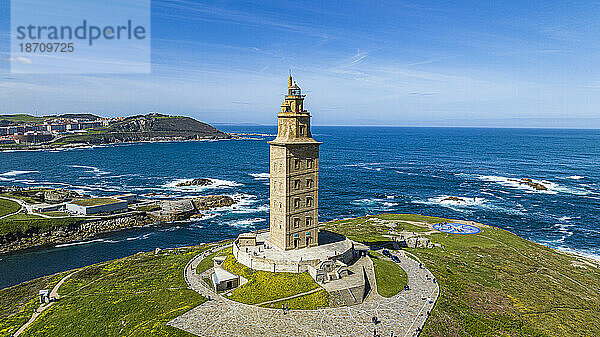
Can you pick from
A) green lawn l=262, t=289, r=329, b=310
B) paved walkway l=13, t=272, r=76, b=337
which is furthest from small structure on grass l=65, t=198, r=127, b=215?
green lawn l=262, t=289, r=329, b=310

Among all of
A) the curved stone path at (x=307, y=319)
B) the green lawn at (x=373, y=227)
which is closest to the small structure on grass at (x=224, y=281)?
the curved stone path at (x=307, y=319)

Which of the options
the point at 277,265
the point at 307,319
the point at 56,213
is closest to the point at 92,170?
the point at 56,213

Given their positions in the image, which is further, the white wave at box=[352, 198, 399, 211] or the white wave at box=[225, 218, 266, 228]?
the white wave at box=[352, 198, 399, 211]

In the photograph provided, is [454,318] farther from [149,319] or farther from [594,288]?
[149,319]

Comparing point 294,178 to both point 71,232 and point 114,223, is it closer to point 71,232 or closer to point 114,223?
point 114,223

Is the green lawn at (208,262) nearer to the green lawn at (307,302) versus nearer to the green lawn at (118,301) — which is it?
the green lawn at (118,301)

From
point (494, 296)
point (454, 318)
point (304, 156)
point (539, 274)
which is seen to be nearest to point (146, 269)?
point (304, 156)

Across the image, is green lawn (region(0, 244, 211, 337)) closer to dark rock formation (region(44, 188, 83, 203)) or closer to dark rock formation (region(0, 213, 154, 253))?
dark rock formation (region(0, 213, 154, 253))
